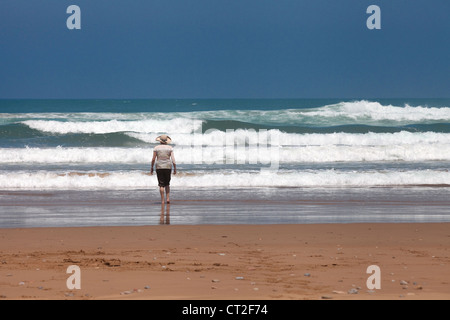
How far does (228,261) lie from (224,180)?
925 centimetres

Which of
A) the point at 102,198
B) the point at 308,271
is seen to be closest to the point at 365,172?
the point at 102,198

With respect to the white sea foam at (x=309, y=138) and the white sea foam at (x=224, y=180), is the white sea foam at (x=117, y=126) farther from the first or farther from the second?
the white sea foam at (x=224, y=180)

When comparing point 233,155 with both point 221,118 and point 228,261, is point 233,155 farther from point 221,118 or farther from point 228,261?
point 221,118

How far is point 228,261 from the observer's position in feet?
24.7

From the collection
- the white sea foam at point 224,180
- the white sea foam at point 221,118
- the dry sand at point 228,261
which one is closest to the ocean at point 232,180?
the white sea foam at point 224,180

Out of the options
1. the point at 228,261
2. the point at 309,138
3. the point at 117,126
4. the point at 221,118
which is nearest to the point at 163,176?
the point at 228,261

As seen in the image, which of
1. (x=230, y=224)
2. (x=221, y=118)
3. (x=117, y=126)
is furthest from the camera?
(x=221, y=118)

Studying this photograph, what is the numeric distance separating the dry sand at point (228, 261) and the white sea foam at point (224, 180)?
634cm

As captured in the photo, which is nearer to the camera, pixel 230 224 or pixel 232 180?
pixel 230 224

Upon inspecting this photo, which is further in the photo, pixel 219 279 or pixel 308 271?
pixel 308 271

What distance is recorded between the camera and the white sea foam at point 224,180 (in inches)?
653
